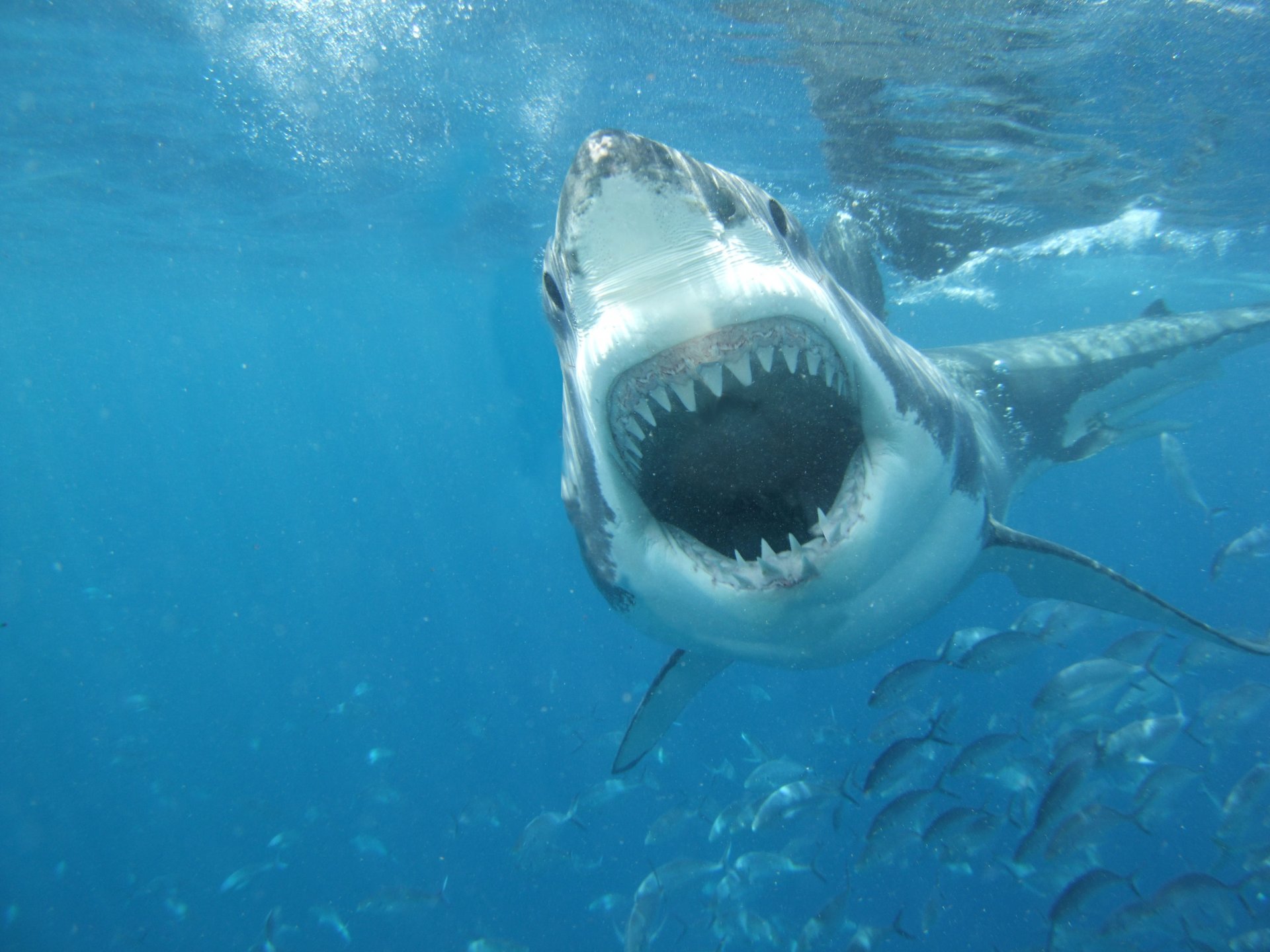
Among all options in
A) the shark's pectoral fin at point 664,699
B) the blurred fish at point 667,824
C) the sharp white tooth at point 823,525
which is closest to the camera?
the sharp white tooth at point 823,525

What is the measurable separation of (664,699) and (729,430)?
110 inches

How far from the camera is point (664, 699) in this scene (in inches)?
191

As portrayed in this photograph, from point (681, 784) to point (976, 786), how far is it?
238 inches

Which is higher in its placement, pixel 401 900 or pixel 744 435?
pixel 744 435

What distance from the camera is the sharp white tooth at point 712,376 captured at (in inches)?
80.0

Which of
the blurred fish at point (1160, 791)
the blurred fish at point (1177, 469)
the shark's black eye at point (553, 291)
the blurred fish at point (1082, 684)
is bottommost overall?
the blurred fish at point (1177, 469)

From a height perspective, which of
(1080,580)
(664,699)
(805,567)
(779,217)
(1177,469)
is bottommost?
(1177,469)

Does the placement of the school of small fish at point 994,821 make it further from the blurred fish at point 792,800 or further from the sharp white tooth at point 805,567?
the sharp white tooth at point 805,567

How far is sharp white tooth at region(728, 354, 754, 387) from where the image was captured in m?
2.02

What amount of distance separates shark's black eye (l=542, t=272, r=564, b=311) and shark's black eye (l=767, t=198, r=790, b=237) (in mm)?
724

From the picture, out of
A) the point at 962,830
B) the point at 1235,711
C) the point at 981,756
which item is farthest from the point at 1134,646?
the point at 962,830

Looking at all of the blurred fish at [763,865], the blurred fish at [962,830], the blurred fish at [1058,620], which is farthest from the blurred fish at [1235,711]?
the blurred fish at [763,865]

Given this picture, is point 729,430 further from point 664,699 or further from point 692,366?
point 664,699

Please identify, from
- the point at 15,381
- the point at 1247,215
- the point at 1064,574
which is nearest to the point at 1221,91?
the point at 1247,215
